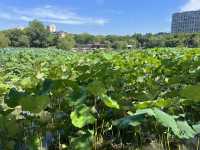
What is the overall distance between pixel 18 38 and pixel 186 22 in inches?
1445

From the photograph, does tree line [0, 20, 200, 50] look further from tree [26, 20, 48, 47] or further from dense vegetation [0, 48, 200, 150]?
dense vegetation [0, 48, 200, 150]

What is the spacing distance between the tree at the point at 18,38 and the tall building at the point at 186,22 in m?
28.4

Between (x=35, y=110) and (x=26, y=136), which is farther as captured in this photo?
(x=26, y=136)

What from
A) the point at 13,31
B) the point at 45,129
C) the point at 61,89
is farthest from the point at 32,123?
the point at 13,31

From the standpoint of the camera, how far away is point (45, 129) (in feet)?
9.70

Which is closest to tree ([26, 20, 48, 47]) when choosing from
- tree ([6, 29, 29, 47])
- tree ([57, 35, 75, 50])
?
tree ([6, 29, 29, 47])

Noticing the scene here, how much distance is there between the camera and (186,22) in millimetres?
98562

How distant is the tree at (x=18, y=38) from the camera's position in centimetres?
8350

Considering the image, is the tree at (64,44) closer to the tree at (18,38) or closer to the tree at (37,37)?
the tree at (37,37)

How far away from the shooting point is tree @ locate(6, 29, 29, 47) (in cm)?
Answer: 8350

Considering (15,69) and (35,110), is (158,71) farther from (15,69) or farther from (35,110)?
(15,69)

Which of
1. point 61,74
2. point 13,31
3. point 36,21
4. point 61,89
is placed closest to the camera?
point 61,89

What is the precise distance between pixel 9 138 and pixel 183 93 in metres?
1.20

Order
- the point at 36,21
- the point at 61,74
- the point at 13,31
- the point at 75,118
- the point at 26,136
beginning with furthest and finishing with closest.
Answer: the point at 36,21, the point at 13,31, the point at 61,74, the point at 26,136, the point at 75,118
